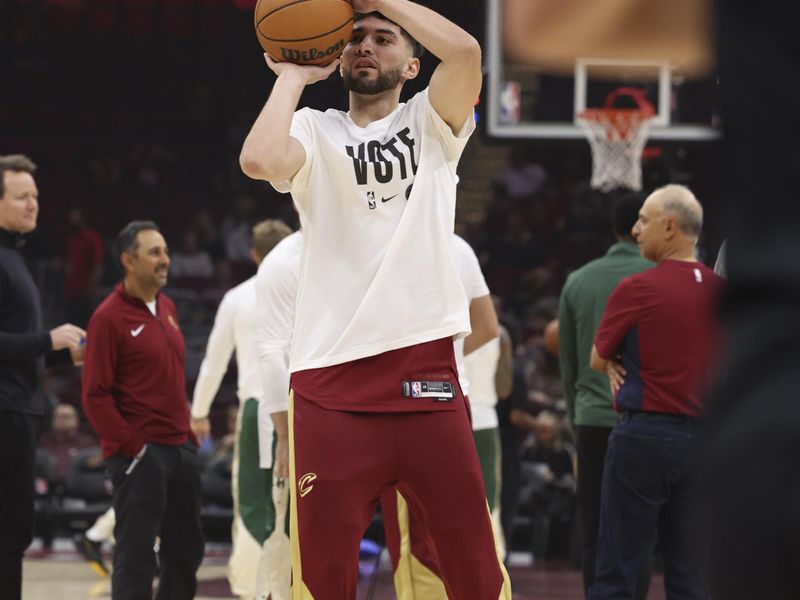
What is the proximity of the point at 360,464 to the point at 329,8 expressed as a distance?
1364 millimetres

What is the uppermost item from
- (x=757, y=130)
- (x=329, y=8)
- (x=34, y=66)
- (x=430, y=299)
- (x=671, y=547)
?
(x=34, y=66)

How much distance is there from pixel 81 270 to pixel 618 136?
9470 mm

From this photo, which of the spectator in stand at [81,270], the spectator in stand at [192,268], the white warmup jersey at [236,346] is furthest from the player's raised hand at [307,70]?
the spectator in stand at [192,268]

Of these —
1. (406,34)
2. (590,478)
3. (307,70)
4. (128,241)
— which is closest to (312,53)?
(307,70)

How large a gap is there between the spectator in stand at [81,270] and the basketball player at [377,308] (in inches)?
505

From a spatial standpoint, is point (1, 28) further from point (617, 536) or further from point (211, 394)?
point (617, 536)

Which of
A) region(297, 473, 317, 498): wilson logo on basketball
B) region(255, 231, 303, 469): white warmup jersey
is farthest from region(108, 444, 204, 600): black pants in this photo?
region(297, 473, 317, 498): wilson logo on basketball

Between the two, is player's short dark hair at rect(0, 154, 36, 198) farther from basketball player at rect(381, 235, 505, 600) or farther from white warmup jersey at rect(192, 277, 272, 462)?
basketball player at rect(381, 235, 505, 600)

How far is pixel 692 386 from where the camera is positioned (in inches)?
217

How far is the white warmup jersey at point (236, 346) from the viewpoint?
25.2 feet

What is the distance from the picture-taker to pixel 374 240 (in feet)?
13.3

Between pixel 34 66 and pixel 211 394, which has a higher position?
pixel 34 66

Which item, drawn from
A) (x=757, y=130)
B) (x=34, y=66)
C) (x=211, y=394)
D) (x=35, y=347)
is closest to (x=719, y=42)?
(x=757, y=130)

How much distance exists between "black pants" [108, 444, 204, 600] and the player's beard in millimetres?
2778
